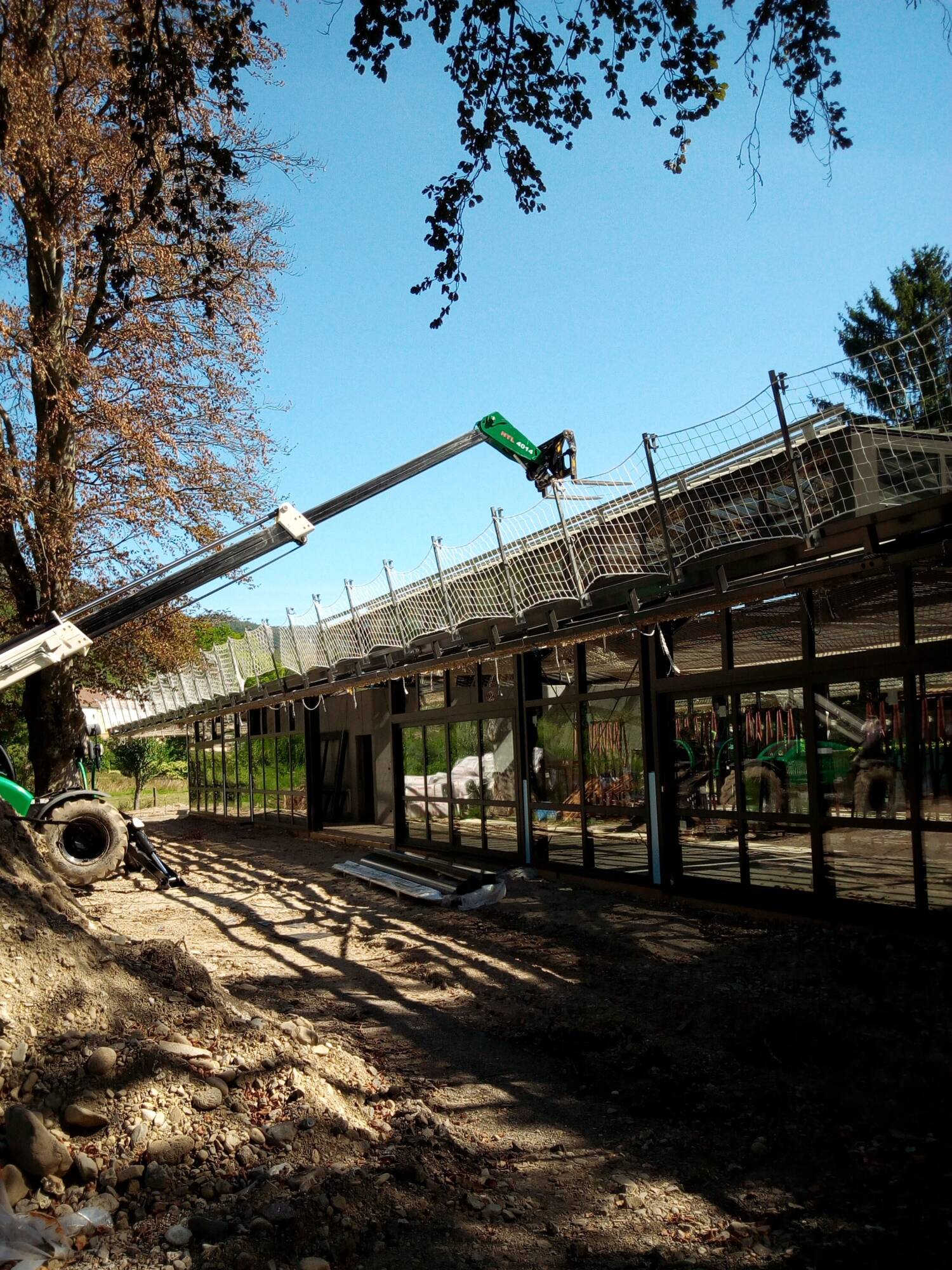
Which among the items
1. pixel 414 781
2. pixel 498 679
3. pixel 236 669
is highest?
pixel 236 669

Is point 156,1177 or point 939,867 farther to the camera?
point 939,867

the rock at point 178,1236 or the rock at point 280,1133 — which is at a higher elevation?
the rock at point 280,1133

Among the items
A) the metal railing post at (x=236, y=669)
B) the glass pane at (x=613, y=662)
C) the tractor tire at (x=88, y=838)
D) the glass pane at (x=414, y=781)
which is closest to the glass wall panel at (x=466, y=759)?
the glass pane at (x=414, y=781)

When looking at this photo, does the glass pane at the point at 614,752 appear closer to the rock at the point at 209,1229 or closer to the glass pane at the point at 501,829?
the glass pane at the point at 501,829

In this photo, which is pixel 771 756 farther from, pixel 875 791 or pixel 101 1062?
pixel 101 1062

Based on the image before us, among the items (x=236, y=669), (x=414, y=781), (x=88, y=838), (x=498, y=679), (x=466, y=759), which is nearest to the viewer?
(x=498, y=679)

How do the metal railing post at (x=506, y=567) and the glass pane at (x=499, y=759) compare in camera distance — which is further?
the glass pane at (x=499, y=759)

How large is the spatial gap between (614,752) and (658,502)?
3474mm

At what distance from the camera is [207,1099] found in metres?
4.43

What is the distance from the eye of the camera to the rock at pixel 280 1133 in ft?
14.0

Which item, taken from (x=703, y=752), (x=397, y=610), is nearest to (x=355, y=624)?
(x=397, y=610)

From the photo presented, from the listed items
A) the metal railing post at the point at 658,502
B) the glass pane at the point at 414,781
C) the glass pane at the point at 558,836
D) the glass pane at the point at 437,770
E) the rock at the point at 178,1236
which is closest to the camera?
the rock at the point at 178,1236

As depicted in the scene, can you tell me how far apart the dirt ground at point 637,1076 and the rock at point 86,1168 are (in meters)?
1.07

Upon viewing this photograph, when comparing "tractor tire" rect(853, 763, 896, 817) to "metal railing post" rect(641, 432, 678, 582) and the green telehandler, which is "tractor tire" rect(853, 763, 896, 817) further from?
the green telehandler
